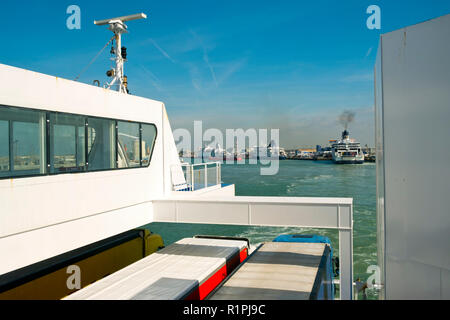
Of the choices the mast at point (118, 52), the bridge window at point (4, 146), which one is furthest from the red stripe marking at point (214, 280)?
the mast at point (118, 52)

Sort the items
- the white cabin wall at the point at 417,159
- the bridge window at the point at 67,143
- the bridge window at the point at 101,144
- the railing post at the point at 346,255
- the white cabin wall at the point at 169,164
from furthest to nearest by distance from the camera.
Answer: the white cabin wall at the point at 169,164 → the railing post at the point at 346,255 → the bridge window at the point at 101,144 → the bridge window at the point at 67,143 → the white cabin wall at the point at 417,159

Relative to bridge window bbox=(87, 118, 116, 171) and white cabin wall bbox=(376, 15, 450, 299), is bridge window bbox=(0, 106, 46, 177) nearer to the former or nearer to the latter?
bridge window bbox=(87, 118, 116, 171)

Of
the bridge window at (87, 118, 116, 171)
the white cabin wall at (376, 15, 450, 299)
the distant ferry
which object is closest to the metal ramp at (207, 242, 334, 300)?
the white cabin wall at (376, 15, 450, 299)

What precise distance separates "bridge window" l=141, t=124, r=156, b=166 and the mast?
255 centimetres

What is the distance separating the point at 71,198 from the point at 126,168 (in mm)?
2119

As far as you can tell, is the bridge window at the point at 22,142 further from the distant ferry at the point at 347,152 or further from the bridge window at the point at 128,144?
the distant ferry at the point at 347,152

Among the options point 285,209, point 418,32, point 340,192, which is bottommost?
point 340,192

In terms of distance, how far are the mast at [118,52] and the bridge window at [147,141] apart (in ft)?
8.36

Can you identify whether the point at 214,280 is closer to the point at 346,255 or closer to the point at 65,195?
the point at 346,255

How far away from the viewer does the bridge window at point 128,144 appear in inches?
374

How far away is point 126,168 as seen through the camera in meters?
9.66

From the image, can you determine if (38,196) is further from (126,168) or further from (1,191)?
(126,168)
